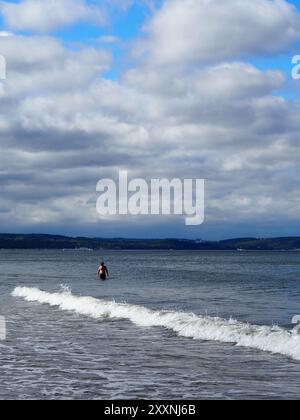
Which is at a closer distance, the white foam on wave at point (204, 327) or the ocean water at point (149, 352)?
the ocean water at point (149, 352)

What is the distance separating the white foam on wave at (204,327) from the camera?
20266 millimetres

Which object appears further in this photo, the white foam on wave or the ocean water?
the white foam on wave

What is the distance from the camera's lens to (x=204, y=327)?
79.5 ft

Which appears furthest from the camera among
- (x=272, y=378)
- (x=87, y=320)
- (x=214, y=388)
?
(x=87, y=320)

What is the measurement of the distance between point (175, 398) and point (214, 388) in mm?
1347

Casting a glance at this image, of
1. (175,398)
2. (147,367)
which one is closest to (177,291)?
(147,367)

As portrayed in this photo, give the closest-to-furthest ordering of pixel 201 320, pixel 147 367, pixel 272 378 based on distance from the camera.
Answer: pixel 272 378, pixel 147 367, pixel 201 320

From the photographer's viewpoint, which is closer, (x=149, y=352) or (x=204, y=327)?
(x=149, y=352)

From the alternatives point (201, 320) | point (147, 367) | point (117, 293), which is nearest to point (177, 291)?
point (117, 293)

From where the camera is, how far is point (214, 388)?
1430 cm

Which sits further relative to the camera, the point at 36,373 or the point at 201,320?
the point at 201,320

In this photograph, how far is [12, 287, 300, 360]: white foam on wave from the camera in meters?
20.3
